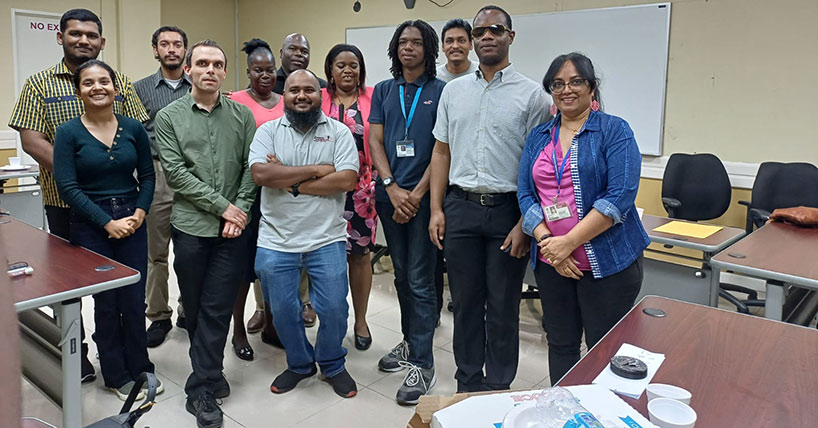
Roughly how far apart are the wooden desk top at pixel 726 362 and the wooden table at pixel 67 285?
4.98 ft

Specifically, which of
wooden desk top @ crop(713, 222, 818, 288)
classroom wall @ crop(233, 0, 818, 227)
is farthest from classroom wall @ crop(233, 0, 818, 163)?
wooden desk top @ crop(713, 222, 818, 288)

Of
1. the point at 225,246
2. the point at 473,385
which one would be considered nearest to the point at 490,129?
the point at 473,385

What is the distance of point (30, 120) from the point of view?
253 centimetres

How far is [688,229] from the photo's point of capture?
3.05 m

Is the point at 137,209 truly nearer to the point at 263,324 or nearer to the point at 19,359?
the point at 263,324

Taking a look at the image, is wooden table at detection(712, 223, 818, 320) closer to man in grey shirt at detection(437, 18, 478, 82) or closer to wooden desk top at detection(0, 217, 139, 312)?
man in grey shirt at detection(437, 18, 478, 82)

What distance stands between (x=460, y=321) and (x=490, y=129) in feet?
2.72

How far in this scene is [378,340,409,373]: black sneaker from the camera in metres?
2.95

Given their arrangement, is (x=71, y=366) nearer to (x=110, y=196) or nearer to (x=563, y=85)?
(x=110, y=196)

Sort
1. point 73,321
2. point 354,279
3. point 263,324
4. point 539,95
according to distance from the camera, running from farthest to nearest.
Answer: point 263,324, point 354,279, point 539,95, point 73,321

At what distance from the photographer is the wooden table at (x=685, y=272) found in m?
2.79

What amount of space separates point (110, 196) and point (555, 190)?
1826mm

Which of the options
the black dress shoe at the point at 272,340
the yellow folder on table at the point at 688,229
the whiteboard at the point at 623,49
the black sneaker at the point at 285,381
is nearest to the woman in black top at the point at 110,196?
the black sneaker at the point at 285,381

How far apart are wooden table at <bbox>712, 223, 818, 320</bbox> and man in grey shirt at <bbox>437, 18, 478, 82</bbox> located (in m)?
1.62
